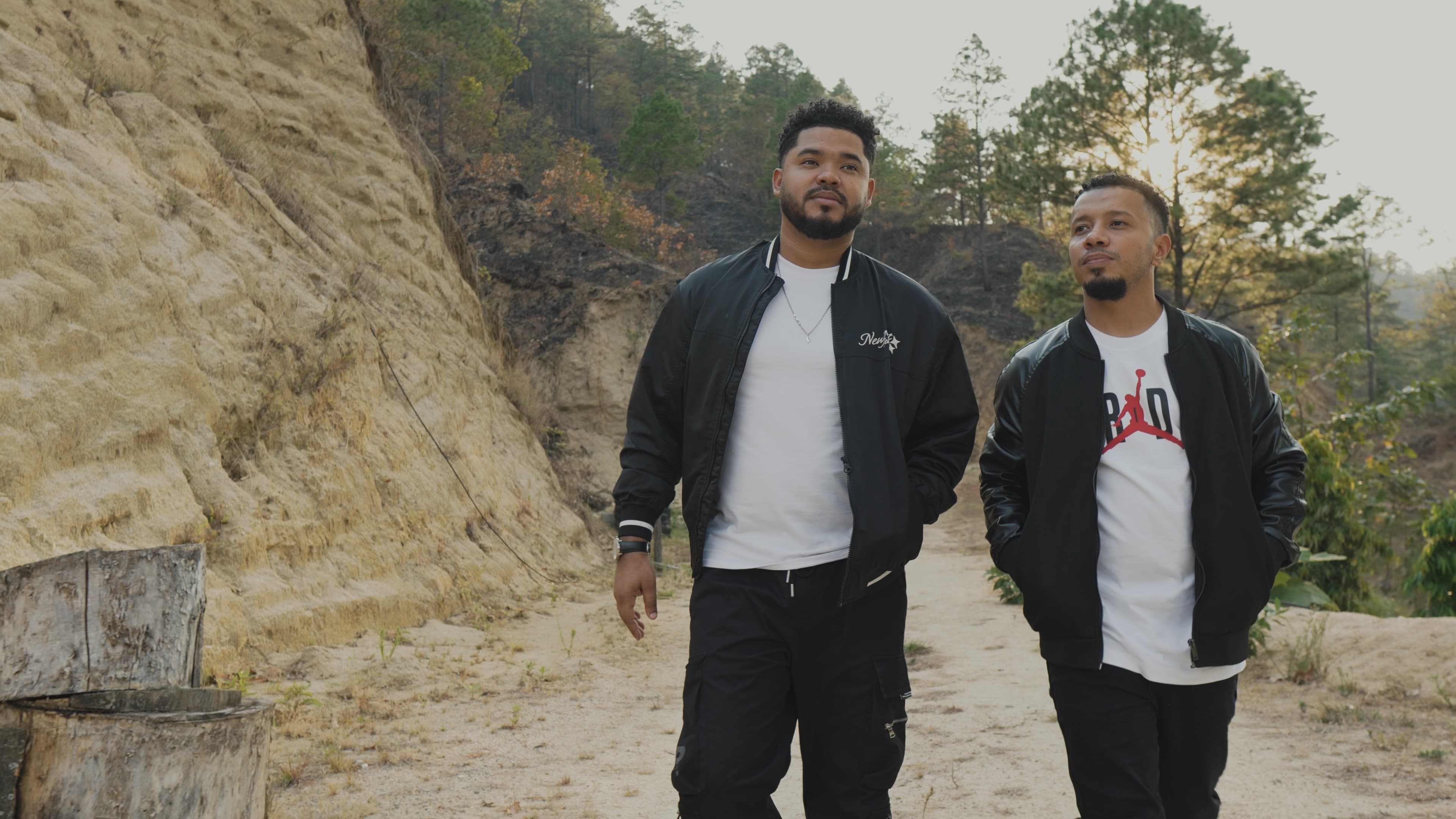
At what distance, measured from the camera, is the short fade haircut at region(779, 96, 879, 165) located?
125 inches

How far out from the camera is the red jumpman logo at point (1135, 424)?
286cm

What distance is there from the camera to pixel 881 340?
119 inches

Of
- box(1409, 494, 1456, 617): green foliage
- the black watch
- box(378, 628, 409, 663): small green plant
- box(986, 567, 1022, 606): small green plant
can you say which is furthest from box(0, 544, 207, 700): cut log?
box(1409, 494, 1456, 617): green foliage

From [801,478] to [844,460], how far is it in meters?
0.14

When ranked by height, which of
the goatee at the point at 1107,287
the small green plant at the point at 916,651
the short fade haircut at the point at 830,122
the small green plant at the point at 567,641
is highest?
the short fade haircut at the point at 830,122

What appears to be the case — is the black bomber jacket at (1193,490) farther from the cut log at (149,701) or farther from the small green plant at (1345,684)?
the small green plant at (1345,684)

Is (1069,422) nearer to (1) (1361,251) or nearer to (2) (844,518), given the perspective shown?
(2) (844,518)

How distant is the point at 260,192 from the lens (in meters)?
9.62

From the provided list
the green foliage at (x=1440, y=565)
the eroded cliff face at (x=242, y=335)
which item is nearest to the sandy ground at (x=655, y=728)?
the eroded cliff face at (x=242, y=335)

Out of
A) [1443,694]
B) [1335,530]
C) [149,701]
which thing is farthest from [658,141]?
[149,701]

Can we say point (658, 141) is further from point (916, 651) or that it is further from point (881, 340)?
point (881, 340)

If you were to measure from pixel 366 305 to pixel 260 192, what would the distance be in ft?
4.48

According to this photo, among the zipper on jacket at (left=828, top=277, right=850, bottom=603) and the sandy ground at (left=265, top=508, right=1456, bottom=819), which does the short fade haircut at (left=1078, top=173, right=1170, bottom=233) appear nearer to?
the zipper on jacket at (left=828, top=277, right=850, bottom=603)

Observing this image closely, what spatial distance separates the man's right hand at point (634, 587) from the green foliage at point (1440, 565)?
998cm
